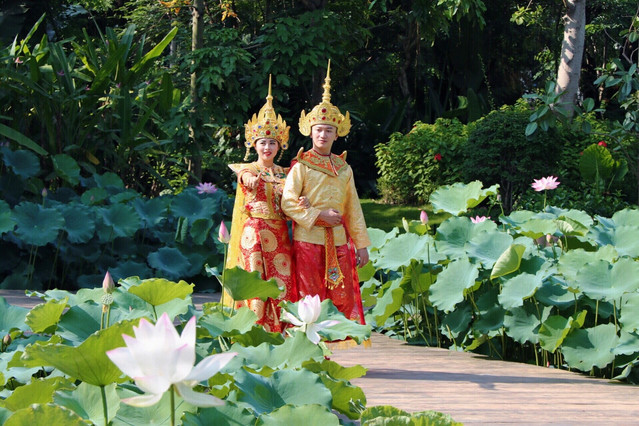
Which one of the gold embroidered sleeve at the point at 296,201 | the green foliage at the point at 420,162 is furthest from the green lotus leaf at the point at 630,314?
the green foliage at the point at 420,162

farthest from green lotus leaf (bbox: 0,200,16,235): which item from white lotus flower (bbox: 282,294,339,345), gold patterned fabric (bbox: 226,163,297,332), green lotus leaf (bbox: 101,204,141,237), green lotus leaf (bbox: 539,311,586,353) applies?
white lotus flower (bbox: 282,294,339,345)

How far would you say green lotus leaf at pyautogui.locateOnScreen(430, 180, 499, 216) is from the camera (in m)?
5.24

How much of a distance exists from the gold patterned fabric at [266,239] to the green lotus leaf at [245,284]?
151 centimetres

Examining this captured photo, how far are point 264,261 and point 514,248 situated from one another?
4.15 ft

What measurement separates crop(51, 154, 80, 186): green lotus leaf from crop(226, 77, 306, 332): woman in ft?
8.77

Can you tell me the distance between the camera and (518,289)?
167 inches

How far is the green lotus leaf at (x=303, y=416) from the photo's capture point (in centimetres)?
169

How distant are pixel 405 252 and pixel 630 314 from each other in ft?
4.55

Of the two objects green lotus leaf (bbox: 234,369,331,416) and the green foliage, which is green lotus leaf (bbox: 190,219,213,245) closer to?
green lotus leaf (bbox: 234,369,331,416)

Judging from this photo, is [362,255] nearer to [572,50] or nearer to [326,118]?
[326,118]

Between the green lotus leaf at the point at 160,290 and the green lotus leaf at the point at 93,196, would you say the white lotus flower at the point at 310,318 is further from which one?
the green lotus leaf at the point at 93,196

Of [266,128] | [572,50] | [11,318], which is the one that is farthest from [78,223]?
[572,50]

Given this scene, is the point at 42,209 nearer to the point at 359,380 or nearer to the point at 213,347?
the point at 359,380

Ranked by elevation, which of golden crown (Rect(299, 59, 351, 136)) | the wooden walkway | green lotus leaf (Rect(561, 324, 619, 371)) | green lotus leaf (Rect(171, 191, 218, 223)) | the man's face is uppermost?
golden crown (Rect(299, 59, 351, 136))
